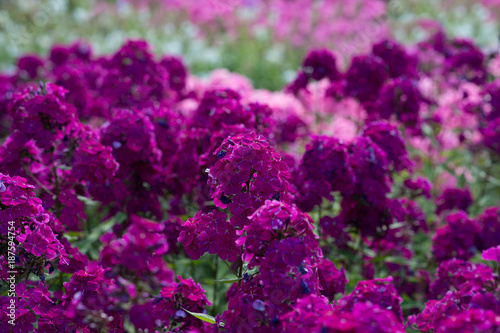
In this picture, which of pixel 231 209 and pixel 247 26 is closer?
pixel 231 209

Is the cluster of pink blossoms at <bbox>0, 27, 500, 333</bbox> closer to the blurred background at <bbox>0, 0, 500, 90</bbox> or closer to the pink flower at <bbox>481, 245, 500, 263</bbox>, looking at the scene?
the pink flower at <bbox>481, 245, 500, 263</bbox>

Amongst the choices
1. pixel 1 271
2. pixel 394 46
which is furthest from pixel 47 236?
pixel 394 46

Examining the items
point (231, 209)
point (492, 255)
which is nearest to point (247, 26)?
point (231, 209)

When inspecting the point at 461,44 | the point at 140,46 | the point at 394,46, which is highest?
the point at 461,44

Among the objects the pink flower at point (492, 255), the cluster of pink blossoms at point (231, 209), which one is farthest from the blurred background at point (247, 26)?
the pink flower at point (492, 255)

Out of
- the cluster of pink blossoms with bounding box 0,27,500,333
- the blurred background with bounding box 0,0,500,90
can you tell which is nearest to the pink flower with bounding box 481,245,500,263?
the cluster of pink blossoms with bounding box 0,27,500,333

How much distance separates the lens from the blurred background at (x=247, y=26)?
34.5ft

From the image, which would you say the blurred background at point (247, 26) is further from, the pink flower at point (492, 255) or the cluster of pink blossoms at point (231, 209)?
the pink flower at point (492, 255)

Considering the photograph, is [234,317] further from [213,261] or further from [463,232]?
[463,232]

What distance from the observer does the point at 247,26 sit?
12422 mm

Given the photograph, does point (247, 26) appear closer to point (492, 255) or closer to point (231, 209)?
point (231, 209)

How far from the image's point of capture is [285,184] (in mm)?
2250

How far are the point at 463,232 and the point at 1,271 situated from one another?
2850 millimetres

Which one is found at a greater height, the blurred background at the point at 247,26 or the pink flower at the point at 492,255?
the blurred background at the point at 247,26
